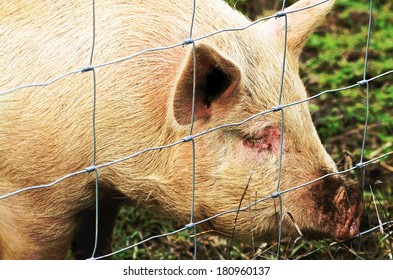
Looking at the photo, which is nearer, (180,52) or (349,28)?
(180,52)

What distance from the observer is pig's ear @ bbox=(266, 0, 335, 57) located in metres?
3.98

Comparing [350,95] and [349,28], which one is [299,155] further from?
[349,28]

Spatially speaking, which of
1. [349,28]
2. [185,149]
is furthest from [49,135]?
[349,28]

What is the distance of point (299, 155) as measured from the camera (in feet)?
12.3

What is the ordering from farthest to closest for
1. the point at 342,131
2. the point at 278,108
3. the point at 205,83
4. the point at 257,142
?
the point at 342,131
the point at 257,142
the point at 278,108
the point at 205,83

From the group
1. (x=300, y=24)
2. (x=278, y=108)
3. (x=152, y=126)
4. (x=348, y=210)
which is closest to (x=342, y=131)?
(x=300, y=24)

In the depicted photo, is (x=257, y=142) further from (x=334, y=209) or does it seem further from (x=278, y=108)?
(x=334, y=209)

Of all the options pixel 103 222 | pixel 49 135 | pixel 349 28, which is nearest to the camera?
pixel 49 135

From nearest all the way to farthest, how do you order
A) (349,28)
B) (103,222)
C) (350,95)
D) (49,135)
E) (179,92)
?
1. (179,92)
2. (49,135)
3. (103,222)
4. (350,95)
5. (349,28)

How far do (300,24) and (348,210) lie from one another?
1.02m

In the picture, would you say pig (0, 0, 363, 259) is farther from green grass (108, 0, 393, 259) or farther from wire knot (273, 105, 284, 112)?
green grass (108, 0, 393, 259)

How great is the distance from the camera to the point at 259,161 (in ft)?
12.1

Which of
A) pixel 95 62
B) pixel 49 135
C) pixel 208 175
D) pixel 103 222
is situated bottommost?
pixel 103 222

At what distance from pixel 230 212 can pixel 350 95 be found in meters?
2.59
